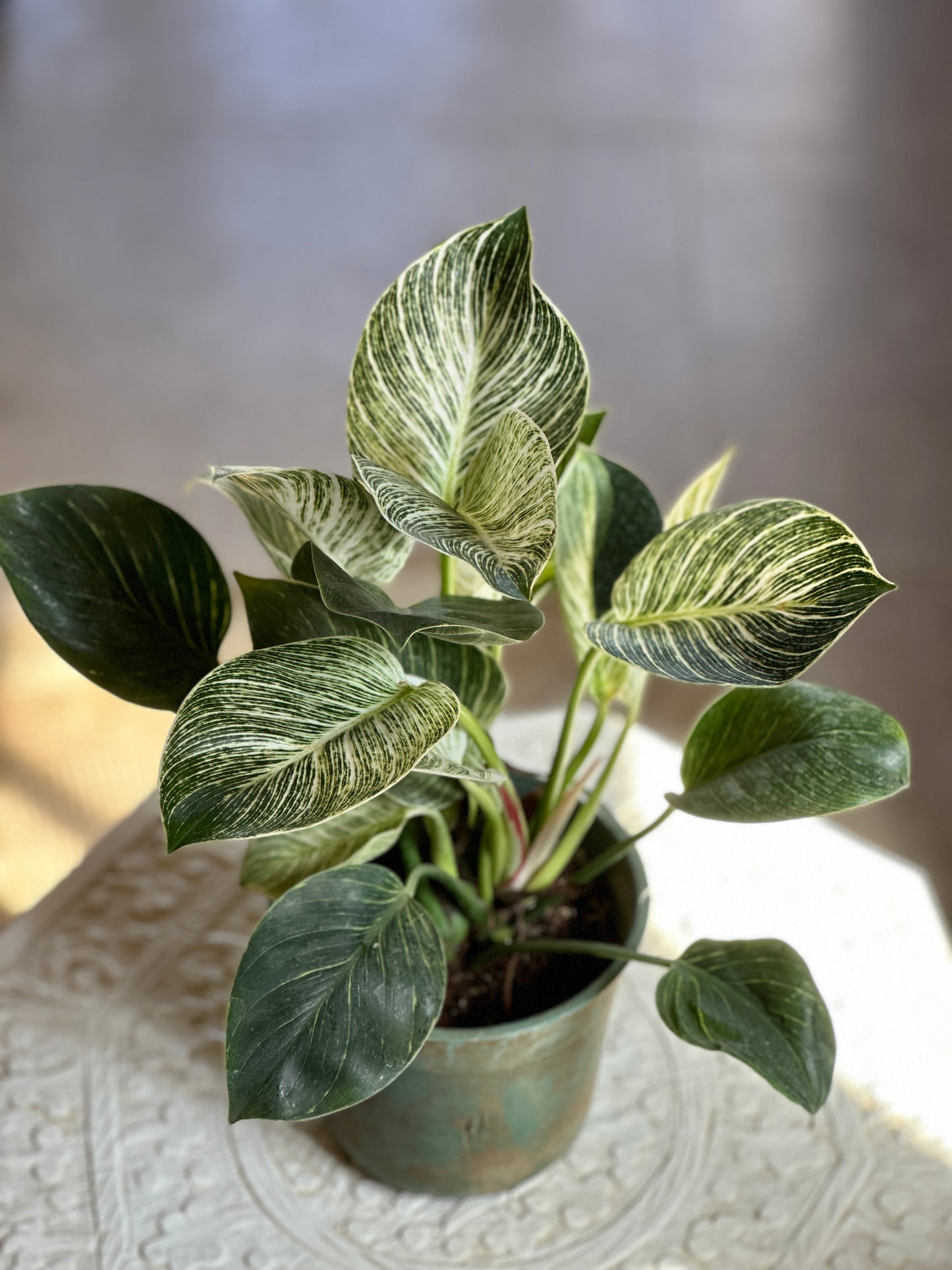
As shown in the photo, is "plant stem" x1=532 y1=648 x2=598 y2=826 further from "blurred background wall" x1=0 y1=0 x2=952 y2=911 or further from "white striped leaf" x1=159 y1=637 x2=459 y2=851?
"blurred background wall" x1=0 y1=0 x2=952 y2=911

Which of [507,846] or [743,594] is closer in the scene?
[743,594]

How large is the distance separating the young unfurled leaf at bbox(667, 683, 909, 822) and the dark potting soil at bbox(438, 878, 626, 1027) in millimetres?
173

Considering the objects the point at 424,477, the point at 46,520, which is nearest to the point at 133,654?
the point at 46,520

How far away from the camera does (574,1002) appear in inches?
27.2

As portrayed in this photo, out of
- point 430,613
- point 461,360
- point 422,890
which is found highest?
point 461,360

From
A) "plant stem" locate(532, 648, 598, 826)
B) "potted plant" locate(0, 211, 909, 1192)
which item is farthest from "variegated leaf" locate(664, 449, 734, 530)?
"plant stem" locate(532, 648, 598, 826)

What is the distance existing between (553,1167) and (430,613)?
53 centimetres

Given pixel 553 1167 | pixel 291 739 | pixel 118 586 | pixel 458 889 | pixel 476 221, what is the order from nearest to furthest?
pixel 291 739 → pixel 118 586 → pixel 458 889 → pixel 553 1167 → pixel 476 221

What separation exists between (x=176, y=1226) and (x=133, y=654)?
0.43 metres

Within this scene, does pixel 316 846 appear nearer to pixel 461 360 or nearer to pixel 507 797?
pixel 507 797

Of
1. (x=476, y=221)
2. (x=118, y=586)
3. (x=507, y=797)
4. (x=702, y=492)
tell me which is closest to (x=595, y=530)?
(x=702, y=492)

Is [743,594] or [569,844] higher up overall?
[743,594]

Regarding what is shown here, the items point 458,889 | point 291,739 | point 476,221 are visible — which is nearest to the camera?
point 291,739

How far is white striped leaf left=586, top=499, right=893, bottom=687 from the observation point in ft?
1.60
